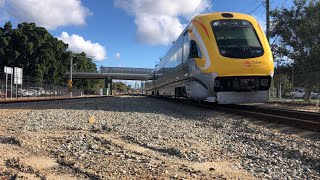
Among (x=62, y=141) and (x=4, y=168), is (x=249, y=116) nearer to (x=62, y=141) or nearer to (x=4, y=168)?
(x=62, y=141)

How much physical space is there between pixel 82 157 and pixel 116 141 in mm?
1640

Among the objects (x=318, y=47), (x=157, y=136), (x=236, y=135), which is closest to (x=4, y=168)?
(x=157, y=136)

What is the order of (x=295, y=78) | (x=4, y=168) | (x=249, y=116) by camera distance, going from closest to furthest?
(x=4, y=168) → (x=249, y=116) → (x=295, y=78)

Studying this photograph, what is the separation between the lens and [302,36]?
28266mm

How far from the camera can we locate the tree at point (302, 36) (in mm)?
27516

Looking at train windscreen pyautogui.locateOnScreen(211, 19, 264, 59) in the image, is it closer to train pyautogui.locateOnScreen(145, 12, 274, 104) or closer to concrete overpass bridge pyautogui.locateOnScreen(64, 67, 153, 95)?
train pyautogui.locateOnScreen(145, 12, 274, 104)

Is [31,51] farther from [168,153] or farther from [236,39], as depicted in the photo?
[168,153]

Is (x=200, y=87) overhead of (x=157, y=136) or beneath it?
overhead

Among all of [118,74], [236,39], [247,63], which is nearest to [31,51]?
[118,74]

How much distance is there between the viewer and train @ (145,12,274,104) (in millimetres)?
14758

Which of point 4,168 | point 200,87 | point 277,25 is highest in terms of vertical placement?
point 277,25

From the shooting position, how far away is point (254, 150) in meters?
6.95

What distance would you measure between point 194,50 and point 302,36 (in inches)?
588

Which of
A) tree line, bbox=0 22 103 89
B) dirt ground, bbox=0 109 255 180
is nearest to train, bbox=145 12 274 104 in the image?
dirt ground, bbox=0 109 255 180
